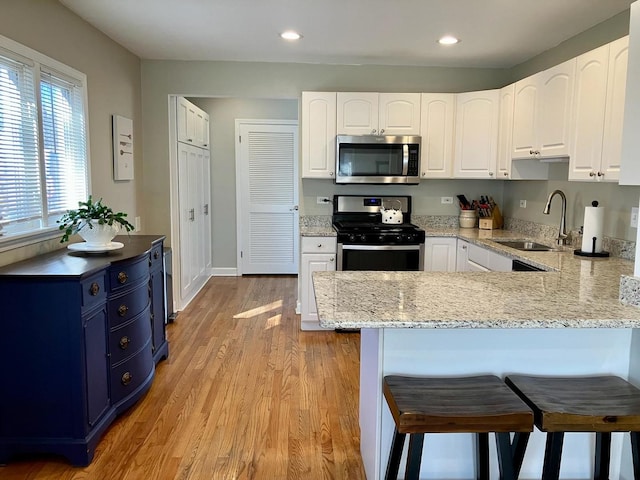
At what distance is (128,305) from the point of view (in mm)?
2768

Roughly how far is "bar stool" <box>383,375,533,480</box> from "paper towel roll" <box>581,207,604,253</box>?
1744 millimetres

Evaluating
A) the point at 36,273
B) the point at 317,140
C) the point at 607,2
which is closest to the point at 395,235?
the point at 317,140

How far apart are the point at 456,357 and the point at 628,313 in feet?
2.05

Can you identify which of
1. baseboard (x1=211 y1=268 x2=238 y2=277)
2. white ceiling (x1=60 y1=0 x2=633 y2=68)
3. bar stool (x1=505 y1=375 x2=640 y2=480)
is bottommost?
baseboard (x1=211 y1=268 x2=238 y2=277)

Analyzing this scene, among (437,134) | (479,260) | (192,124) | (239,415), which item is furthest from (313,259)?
(192,124)

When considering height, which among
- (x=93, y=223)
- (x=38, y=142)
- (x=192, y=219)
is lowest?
(x=192, y=219)

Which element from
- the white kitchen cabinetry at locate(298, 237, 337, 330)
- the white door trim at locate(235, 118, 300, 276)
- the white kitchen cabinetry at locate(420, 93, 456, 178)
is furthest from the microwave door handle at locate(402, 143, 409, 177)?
the white door trim at locate(235, 118, 300, 276)

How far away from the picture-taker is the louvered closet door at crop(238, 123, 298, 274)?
6.34 meters

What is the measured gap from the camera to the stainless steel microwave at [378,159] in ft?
14.0

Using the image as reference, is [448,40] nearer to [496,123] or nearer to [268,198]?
[496,123]

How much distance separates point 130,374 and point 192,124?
3158mm

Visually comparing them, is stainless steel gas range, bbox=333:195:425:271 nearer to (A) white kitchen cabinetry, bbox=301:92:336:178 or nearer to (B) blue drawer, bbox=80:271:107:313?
(A) white kitchen cabinetry, bbox=301:92:336:178

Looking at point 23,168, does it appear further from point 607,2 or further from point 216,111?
point 216,111

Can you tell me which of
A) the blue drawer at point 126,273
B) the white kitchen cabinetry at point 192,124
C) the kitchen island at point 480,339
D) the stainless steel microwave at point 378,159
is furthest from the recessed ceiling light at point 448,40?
the blue drawer at point 126,273
